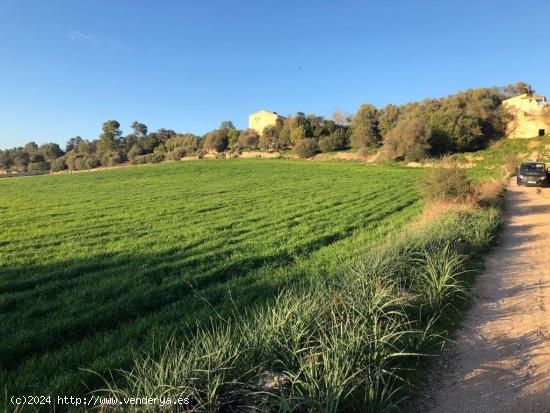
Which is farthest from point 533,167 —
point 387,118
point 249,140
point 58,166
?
point 58,166

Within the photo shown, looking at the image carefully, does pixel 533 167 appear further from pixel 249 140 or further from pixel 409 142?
pixel 249 140

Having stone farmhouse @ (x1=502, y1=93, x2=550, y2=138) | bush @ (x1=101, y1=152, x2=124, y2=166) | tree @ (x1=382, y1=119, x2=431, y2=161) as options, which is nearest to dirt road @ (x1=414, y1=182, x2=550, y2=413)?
tree @ (x1=382, y1=119, x2=431, y2=161)

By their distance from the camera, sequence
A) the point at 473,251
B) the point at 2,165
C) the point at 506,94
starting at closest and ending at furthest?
the point at 473,251 < the point at 506,94 < the point at 2,165

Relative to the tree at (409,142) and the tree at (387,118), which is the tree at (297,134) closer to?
the tree at (387,118)

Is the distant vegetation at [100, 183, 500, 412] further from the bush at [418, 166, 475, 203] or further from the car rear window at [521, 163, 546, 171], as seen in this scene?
the car rear window at [521, 163, 546, 171]

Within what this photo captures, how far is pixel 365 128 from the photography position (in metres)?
72.4

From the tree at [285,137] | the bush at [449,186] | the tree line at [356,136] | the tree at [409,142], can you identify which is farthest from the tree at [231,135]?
the bush at [449,186]

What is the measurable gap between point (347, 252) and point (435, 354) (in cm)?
554

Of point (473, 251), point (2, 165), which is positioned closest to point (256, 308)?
point (473, 251)

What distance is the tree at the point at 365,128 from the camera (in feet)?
232

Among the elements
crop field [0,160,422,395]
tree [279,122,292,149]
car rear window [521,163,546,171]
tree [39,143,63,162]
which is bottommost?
crop field [0,160,422,395]

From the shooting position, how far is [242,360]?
11.9 feet

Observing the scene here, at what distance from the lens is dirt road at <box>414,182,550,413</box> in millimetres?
3787

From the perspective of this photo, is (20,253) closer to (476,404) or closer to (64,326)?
(64,326)
